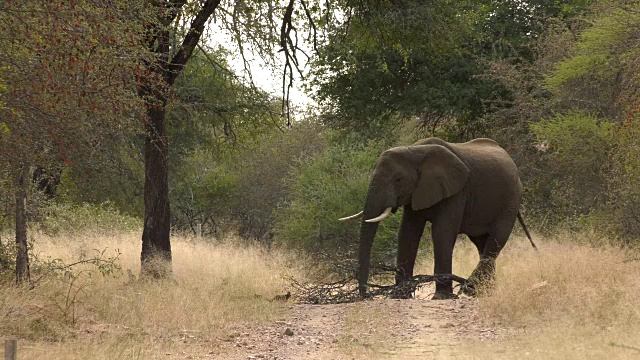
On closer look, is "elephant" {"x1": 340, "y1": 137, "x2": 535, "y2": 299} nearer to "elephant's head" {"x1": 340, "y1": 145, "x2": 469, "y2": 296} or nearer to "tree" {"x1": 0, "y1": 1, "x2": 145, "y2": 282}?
"elephant's head" {"x1": 340, "y1": 145, "x2": 469, "y2": 296}

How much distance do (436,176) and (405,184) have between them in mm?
505

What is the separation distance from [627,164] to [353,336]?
9340mm

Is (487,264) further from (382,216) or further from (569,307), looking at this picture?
(569,307)

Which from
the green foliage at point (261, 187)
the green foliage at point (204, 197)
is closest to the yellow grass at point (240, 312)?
the green foliage at point (204, 197)

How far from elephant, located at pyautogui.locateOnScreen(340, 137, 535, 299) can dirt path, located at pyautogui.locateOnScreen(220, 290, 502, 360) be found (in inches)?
62.9

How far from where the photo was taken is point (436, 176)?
15.0 m

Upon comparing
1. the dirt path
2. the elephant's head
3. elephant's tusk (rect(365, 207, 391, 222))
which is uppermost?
the elephant's head

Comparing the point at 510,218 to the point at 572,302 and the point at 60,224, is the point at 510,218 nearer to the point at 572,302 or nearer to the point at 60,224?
the point at 572,302

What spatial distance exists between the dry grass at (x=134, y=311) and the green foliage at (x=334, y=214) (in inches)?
283

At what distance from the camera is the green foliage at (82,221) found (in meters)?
22.9

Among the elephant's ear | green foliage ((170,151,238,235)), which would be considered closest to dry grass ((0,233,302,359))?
the elephant's ear

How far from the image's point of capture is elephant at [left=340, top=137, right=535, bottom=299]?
14875 millimetres

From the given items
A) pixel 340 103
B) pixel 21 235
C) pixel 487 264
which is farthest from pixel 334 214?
pixel 21 235

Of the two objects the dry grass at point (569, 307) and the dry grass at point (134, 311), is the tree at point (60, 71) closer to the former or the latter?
the dry grass at point (134, 311)
